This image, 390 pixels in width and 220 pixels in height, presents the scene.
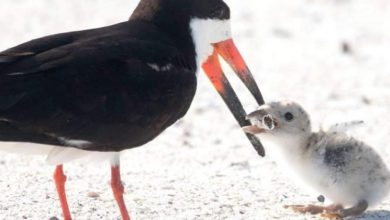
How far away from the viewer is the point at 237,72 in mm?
8000

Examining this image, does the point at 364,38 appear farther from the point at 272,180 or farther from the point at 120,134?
the point at 120,134

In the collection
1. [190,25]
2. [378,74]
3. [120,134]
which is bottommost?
[120,134]

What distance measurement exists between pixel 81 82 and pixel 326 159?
79.0 inches

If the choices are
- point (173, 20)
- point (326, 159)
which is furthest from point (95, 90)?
point (326, 159)

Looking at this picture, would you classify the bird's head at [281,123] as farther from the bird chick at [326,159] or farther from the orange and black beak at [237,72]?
the orange and black beak at [237,72]

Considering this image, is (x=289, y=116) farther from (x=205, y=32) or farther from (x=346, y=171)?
(x=205, y=32)

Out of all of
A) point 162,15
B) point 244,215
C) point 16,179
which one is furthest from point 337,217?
point 16,179

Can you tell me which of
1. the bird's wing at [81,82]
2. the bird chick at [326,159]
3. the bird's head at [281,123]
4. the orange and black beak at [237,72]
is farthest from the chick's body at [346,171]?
the bird's wing at [81,82]

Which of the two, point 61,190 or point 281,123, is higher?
point 281,123

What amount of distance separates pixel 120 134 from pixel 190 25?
1.26 metres

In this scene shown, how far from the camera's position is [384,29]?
1573 centimetres

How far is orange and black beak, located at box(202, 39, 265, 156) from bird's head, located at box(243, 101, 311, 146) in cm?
26

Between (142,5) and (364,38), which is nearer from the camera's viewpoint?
(142,5)

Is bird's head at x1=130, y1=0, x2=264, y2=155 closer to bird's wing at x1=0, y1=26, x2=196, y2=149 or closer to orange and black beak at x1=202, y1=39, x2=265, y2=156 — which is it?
orange and black beak at x1=202, y1=39, x2=265, y2=156
